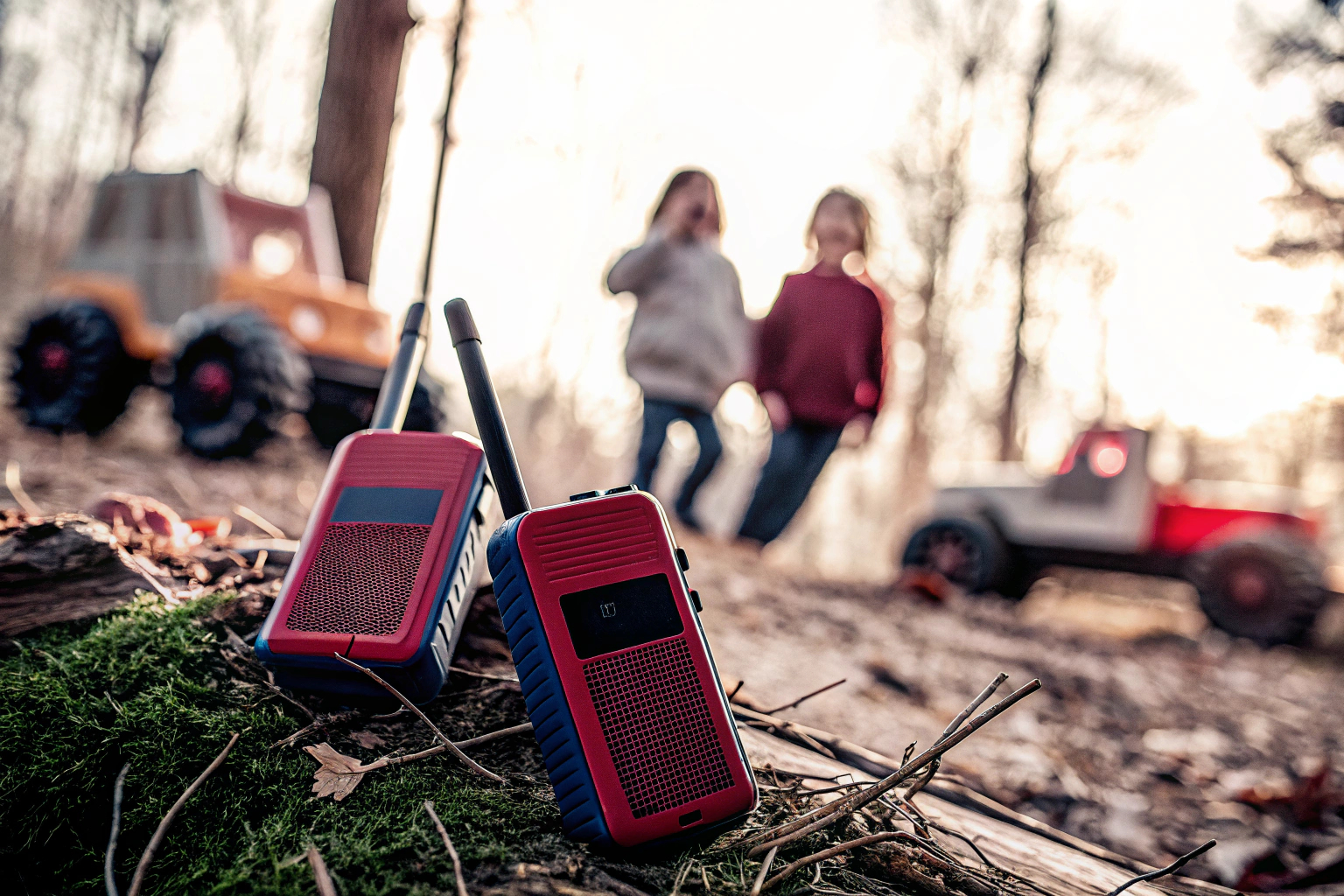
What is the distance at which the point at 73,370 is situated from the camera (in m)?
5.23

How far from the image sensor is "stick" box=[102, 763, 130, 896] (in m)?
1.03

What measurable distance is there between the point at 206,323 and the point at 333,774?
13.8 ft

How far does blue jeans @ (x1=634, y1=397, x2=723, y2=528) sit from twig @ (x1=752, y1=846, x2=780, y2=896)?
314 cm

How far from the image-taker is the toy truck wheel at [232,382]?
456 cm

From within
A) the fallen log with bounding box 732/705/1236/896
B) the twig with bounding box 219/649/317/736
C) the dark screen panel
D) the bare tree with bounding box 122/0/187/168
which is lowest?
the fallen log with bounding box 732/705/1236/896

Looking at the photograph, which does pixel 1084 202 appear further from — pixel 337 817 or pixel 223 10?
pixel 223 10

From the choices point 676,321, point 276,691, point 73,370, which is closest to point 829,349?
point 676,321

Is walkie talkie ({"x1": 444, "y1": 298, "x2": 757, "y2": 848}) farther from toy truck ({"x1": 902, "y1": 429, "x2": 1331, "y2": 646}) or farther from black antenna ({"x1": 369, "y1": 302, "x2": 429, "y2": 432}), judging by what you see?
toy truck ({"x1": 902, "y1": 429, "x2": 1331, "y2": 646})

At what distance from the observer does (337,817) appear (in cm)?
115

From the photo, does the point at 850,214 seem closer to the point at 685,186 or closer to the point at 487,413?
A: the point at 685,186

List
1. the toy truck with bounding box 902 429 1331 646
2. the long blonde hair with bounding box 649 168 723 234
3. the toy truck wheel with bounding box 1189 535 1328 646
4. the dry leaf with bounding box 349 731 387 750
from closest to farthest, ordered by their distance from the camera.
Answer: the dry leaf with bounding box 349 731 387 750 → the long blonde hair with bounding box 649 168 723 234 → the toy truck wheel with bounding box 1189 535 1328 646 → the toy truck with bounding box 902 429 1331 646

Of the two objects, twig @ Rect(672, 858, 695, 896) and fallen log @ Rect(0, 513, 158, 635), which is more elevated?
fallen log @ Rect(0, 513, 158, 635)

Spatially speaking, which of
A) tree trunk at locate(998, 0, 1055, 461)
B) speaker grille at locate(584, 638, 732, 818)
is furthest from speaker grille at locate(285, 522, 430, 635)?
tree trunk at locate(998, 0, 1055, 461)

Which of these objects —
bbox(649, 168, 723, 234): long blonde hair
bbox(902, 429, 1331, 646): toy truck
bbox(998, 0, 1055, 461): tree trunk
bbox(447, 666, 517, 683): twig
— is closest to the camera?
bbox(447, 666, 517, 683): twig
